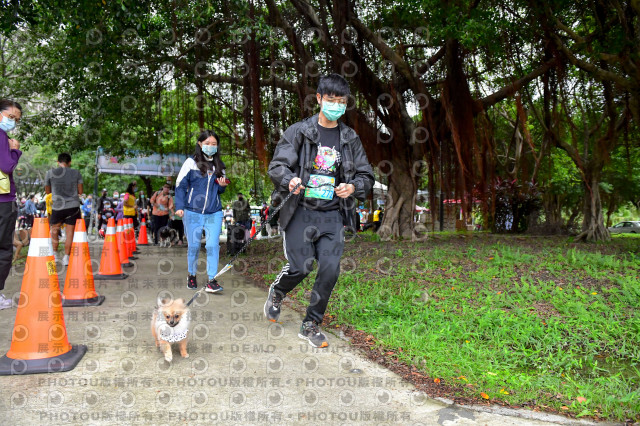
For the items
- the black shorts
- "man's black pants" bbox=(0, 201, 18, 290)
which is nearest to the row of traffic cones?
"man's black pants" bbox=(0, 201, 18, 290)

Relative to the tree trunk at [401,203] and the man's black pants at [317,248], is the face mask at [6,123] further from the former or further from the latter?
the tree trunk at [401,203]

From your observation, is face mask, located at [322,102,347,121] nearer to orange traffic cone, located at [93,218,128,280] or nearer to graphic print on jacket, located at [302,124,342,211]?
graphic print on jacket, located at [302,124,342,211]

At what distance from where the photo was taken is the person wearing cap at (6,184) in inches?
156

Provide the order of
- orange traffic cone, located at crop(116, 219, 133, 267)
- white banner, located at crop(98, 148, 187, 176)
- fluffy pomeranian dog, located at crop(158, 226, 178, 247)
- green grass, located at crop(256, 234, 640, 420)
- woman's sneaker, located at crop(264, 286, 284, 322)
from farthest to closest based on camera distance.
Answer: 1. white banner, located at crop(98, 148, 187, 176)
2. fluffy pomeranian dog, located at crop(158, 226, 178, 247)
3. orange traffic cone, located at crop(116, 219, 133, 267)
4. woman's sneaker, located at crop(264, 286, 284, 322)
5. green grass, located at crop(256, 234, 640, 420)

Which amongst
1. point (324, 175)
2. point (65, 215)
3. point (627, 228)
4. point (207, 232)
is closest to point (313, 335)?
point (324, 175)

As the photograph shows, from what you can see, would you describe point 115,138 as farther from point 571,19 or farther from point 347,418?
point 347,418

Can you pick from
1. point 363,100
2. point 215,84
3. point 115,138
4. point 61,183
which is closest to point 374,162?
point 363,100

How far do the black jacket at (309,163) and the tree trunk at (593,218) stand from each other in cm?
1055

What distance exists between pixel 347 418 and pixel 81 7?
6710mm

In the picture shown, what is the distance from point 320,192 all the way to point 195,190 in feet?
7.43

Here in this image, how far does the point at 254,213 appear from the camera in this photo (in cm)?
2762

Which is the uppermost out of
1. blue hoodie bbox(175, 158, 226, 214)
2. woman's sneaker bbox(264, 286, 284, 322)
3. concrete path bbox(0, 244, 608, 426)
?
blue hoodie bbox(175, 158, 226, 214)

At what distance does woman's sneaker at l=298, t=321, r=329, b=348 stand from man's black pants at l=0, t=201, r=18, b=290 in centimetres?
256

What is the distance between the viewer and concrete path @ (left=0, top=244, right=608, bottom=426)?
233 cm
